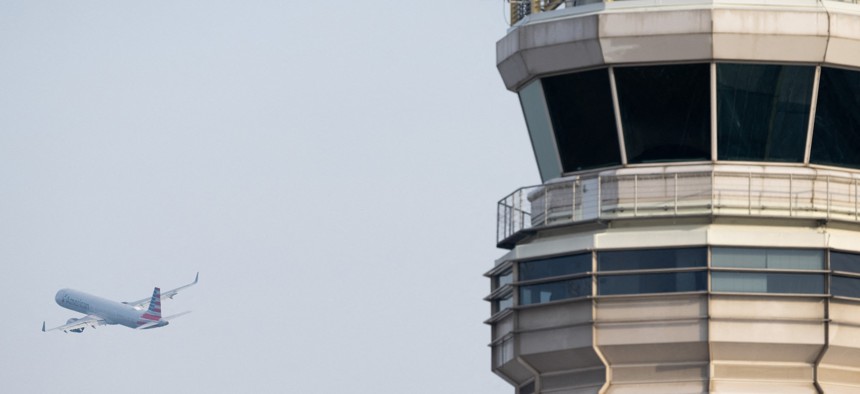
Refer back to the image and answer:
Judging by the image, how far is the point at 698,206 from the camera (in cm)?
4478

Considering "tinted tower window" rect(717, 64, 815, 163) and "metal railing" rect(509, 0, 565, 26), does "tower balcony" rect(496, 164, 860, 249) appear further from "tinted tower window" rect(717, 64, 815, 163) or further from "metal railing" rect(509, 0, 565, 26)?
"metal railing" rect(509, 0, 565, 26)

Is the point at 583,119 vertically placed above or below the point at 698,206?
above

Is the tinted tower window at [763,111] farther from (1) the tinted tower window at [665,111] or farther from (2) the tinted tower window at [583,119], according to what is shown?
(2) the tinted tower window at [583,119]

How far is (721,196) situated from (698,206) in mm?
545

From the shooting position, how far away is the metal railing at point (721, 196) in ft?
147

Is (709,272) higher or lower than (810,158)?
lower

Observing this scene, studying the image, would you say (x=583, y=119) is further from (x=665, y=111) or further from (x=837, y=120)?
(x=837, y=120)

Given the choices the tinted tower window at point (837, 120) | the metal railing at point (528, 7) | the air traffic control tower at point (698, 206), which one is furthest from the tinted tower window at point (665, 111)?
the metal railing at point (528, 7)

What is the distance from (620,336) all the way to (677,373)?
1.47 metres

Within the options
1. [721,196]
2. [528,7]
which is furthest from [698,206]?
[528,7]

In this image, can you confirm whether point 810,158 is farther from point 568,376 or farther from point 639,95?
point 568,376

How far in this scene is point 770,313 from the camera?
4362 centimetres

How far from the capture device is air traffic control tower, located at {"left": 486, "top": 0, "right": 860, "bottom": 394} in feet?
144

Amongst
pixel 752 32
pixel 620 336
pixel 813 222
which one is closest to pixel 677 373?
pixel 620 336
